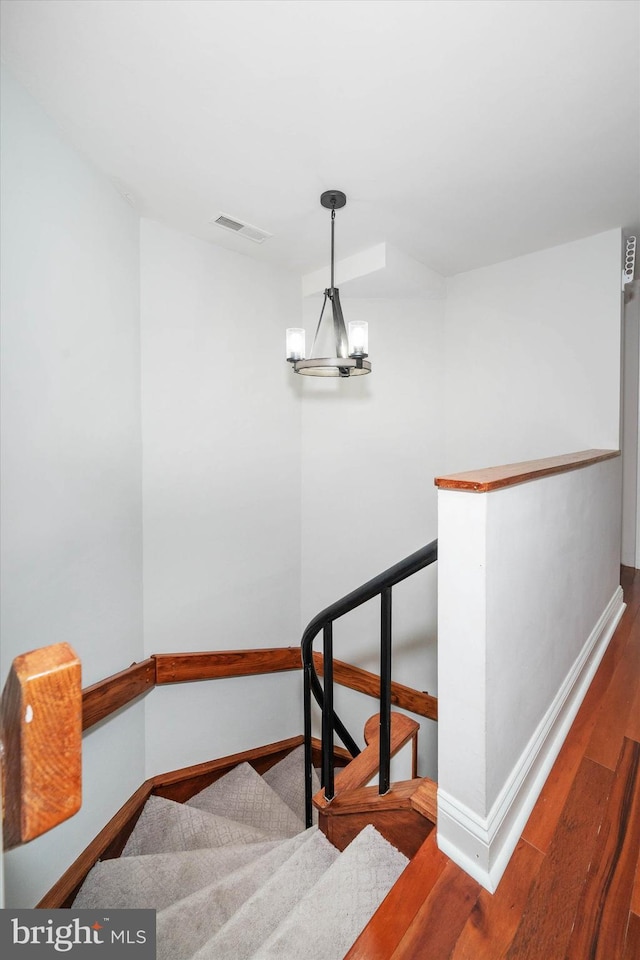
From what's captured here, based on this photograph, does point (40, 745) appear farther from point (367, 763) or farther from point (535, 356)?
point (535, 356)

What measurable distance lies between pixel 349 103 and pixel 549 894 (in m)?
2.61

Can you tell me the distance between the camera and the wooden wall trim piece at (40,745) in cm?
36

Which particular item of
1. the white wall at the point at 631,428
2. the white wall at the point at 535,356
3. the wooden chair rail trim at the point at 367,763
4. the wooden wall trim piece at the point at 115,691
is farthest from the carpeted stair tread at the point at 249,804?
the white wall at the point at 631,428

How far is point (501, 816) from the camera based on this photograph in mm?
1178

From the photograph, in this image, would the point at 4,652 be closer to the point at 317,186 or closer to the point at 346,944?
the point at 346,944

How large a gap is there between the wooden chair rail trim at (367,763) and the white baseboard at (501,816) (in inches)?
18.2

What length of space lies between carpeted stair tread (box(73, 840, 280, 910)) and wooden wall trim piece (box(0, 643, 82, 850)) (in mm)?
1963

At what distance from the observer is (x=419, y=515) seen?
3.35 metres

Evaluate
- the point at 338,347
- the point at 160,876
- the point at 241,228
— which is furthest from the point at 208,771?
the point at 241,228

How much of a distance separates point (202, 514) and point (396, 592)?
1.51 m

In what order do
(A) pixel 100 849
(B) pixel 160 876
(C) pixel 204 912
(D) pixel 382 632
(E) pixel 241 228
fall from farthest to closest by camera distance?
(E) pixel 241 228
(A) pixel 100 849
(B) pixel 160 876
(C) pixel 204 912
(D) pixel 382 632

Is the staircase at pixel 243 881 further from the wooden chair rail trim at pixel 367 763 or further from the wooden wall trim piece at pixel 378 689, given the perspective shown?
the wooden wall trim piece at pixel 378 689

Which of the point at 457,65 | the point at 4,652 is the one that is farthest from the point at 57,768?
the point at 457,65

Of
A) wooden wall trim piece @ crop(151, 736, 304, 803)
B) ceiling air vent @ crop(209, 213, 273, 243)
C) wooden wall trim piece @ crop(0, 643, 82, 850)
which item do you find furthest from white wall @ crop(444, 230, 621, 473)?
wooden wall trim piece @ crop(0, 643, 82, 850)
